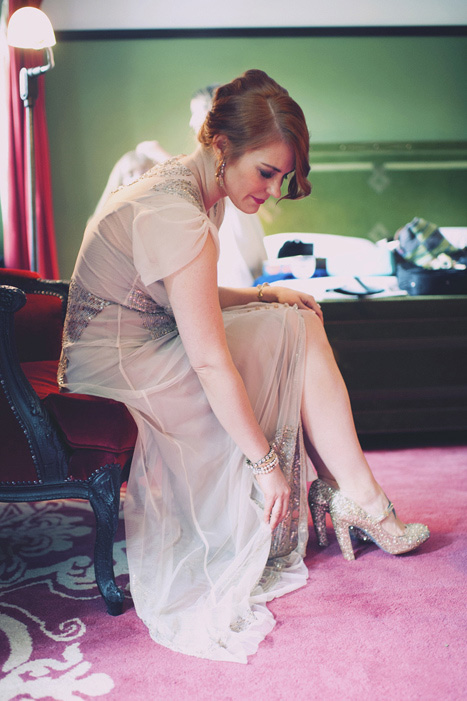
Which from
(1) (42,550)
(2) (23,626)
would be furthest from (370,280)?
(2) (23,626)

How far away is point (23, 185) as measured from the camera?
2982mm

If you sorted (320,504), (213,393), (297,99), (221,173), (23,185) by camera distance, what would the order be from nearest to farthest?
(213,393) → (221,173) → (320,504) → (23,185) → (297,99)

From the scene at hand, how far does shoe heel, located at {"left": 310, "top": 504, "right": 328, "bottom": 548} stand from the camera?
145cm

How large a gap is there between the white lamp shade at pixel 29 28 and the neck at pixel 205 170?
1576 millimetres

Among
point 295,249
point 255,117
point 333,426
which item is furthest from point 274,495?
point 295,249

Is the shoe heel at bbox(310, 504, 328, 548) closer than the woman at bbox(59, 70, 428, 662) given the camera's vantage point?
No

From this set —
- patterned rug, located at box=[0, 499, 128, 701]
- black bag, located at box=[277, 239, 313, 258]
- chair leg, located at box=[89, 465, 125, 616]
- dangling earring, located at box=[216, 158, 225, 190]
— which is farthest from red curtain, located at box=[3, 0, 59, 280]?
chair leg, located at box=[89, 465, 125, 616]

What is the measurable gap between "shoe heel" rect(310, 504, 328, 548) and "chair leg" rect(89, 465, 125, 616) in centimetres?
51

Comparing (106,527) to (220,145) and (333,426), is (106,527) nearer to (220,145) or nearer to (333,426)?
(333,426)

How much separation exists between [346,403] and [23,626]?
806 millimetres

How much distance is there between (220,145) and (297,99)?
7.33 feet

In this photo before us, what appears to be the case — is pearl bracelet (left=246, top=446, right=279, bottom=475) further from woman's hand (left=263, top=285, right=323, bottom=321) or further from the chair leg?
woman's hand (left=263, top=285, right=323, bottom=321)

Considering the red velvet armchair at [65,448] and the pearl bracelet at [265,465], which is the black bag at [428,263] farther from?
the red velvet armchair at [65,448]

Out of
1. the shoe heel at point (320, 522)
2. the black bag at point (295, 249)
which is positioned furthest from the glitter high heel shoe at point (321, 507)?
the black bag at point (295, 249)
